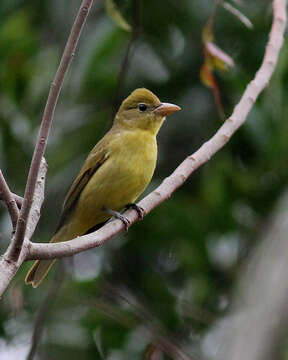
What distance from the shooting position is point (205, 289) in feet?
16.5

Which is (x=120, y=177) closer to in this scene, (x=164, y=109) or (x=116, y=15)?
(x=164, y=109)

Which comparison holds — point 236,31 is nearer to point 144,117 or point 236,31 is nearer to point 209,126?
point 209,126

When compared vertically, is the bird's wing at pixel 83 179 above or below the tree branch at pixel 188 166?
below

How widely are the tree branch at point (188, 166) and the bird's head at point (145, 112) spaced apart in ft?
2.33

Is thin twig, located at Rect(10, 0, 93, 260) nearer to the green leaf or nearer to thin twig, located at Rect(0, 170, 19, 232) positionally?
thin twig, located at Rect(0, 170, 19, 232)

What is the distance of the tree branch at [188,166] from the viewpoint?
2.49 metres

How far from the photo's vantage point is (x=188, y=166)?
126 inches

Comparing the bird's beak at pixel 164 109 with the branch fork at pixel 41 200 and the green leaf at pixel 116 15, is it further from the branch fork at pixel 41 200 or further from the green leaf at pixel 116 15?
the branch fork at pixel 41 200

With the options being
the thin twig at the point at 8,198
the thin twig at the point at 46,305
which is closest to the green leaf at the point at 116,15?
the thin twig at the point at 46,305

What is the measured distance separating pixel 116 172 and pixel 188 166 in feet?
3.28

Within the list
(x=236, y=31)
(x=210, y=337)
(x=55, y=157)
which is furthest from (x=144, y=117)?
(x=210, y=337)

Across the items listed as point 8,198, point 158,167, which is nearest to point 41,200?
point 8,198

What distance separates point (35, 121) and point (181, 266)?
137 cm

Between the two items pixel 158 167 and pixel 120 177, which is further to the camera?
pixel 158 167
